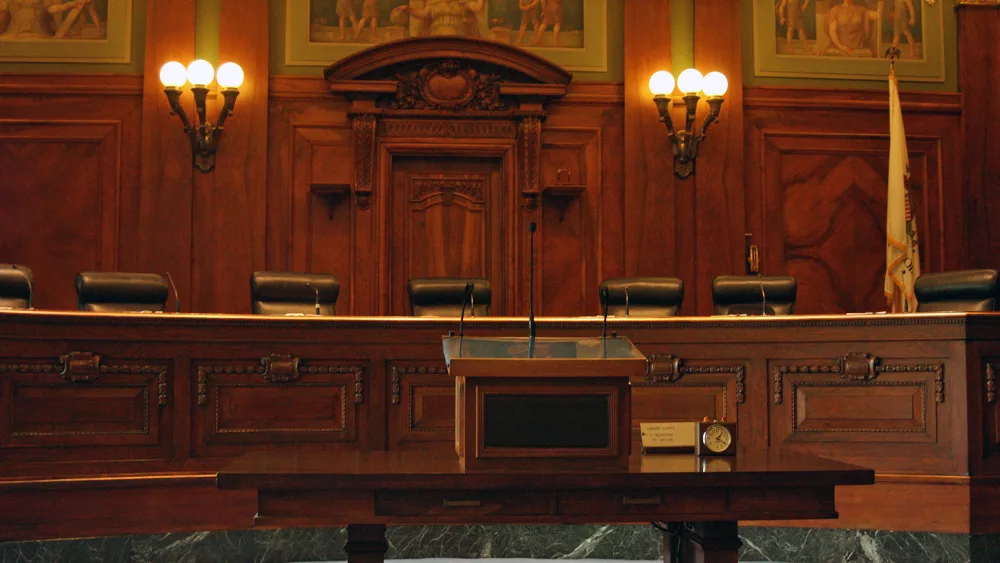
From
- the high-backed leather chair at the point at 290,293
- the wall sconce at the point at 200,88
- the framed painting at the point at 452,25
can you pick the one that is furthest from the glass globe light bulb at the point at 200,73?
the high-backed leather chair at the point at 290,293

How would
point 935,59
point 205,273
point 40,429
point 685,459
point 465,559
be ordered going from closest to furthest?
point 685,459, point 40,429, point 465,559, point 205,273, point 935,59

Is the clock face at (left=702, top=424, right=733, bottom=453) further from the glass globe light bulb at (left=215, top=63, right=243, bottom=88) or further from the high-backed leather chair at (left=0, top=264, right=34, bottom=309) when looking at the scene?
the glass globe light bulb at (left=215, top=63, right=243, bottom=88)

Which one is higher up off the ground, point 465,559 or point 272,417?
point 272,417

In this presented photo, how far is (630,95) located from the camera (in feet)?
27.2

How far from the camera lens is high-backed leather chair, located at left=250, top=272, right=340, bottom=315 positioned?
6340 mm

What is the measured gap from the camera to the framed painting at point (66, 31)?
26.4 ft

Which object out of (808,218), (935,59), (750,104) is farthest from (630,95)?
(935,59)

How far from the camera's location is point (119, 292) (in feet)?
20.0

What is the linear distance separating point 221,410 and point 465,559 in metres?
1.38

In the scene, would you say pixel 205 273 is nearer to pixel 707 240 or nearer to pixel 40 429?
pixel 40 429

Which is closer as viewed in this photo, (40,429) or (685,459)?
(685,459)

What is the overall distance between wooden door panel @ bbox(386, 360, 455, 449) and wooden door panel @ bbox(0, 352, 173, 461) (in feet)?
3.51

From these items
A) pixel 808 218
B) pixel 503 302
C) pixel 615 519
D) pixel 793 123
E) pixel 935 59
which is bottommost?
pixel 615 519

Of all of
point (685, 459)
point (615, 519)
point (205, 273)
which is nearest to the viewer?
point (615, 519)
